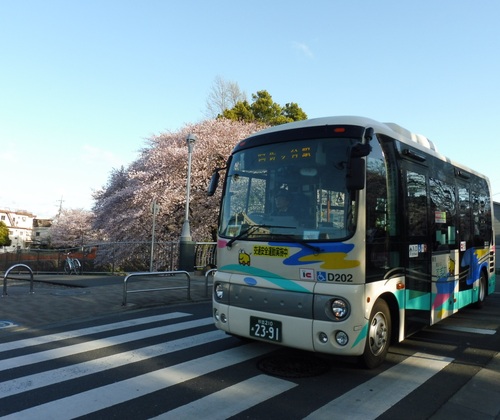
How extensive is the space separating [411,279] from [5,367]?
5.50 metres

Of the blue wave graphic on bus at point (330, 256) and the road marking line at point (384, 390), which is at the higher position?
the blue wave graphic on bus at point (330, 256)

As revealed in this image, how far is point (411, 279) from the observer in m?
5.54

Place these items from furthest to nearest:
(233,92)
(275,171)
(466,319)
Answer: (233,92), (466,319), (275,171)

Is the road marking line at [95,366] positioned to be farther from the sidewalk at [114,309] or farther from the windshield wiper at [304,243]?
the sidewalk at [114,309]

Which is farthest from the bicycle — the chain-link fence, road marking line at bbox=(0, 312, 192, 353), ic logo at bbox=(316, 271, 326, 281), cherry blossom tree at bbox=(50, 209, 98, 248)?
cherry blossom tree at bbox=(50, 209, 98, 248)

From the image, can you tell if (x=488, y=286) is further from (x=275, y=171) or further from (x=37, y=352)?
(x=37, y=352)

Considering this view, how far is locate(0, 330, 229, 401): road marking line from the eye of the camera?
430 centimetres

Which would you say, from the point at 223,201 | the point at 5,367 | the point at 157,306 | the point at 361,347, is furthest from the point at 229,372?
the point at 157,306

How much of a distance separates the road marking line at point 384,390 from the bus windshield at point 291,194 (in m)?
1.68

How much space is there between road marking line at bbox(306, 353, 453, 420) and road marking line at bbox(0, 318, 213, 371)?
359 cm

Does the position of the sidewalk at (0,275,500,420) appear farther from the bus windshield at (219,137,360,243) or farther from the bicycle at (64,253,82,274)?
the bicycle at (64,253,82,274)

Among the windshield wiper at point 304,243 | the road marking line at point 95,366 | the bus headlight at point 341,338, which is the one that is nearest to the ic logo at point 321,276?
the windshield wiper at point 304,243

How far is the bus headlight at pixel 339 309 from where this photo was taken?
4328 mm

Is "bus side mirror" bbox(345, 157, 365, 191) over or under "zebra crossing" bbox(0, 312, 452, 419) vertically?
Answer: over
